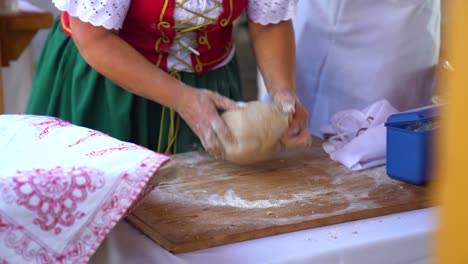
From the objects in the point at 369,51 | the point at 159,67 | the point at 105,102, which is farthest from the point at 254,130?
the point at 369,51

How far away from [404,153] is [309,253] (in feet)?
1.06

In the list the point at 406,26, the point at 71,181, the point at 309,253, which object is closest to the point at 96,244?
the point at 71,181

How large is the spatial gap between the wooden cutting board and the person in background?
0.07 metres

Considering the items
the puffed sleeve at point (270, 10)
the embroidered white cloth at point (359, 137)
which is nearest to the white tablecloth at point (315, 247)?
the embroidered white cloth at point (359, 137)

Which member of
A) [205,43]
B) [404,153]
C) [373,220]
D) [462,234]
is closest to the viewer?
[462,234]

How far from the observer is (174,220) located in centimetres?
105

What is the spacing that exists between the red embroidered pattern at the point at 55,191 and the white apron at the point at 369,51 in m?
0.92

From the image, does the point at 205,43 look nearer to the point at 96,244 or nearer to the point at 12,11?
the point at 96,244

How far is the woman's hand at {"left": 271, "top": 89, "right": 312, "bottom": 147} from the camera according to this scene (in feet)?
4.15

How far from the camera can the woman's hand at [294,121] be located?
1.27 metres

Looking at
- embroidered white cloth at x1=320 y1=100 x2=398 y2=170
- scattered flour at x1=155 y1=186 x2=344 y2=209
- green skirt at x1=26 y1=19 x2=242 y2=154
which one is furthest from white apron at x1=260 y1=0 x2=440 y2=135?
scattered flour at x1=155 y1=186 x2=344 y2=209

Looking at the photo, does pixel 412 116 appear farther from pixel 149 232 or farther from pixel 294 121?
pixel 149 232

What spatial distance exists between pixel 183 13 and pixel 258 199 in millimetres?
390

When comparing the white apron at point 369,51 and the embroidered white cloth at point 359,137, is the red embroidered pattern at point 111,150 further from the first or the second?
the white apron at point 369,51
